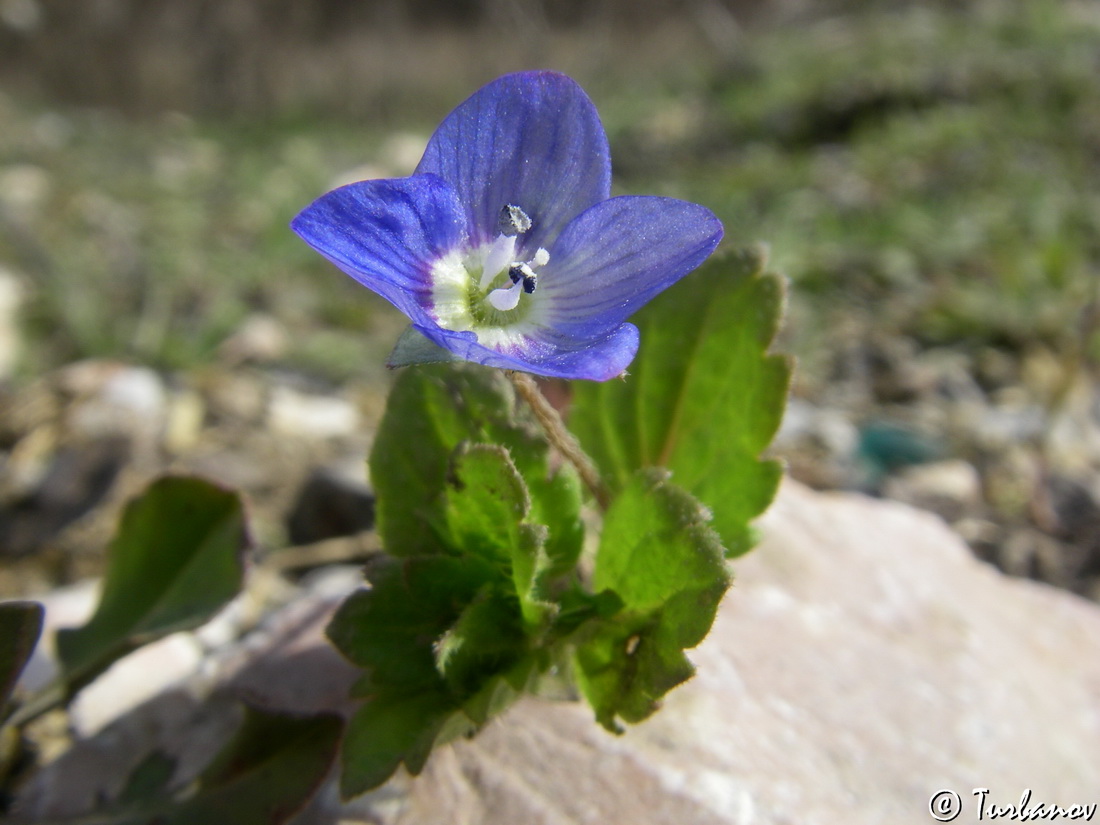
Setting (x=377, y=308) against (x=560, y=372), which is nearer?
(x=560, y=372)

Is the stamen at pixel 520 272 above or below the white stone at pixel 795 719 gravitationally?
above

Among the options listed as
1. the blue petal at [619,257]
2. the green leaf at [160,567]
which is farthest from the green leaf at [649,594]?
the green leaf at [160,567]

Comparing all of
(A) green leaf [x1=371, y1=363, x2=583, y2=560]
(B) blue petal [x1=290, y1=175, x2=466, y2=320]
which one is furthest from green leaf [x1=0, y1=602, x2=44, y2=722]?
(B) blue petal [x1=290, y1=175, x2=466, y2=320]

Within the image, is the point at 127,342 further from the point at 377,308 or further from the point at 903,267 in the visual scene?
the point at 903,267

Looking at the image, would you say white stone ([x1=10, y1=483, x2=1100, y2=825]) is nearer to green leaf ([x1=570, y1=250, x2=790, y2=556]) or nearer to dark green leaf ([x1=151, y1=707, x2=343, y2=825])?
dark green leaf ([x1=151, y1=707, x2=343, y2=825])

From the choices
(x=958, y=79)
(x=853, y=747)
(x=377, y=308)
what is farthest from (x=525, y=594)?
(x=958, y=79)

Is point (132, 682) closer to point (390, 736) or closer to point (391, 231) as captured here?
point (390, 736)

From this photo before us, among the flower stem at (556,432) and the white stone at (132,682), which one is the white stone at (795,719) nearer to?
the white stone at (132,682)
